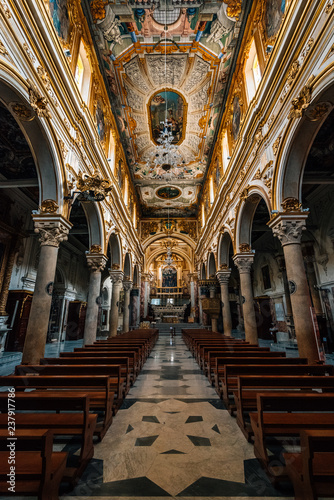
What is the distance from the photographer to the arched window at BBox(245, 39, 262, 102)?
870cm

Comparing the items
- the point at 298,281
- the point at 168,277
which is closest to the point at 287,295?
the point at 298,281

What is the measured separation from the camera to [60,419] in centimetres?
241

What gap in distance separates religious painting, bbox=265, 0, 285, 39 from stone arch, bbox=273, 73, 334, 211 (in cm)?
324

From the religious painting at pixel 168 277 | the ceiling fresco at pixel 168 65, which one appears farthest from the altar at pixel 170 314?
the ceiling fresco at pixel 168 65

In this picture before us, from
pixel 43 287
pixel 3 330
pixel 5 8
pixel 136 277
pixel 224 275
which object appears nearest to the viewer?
pixel 5 8

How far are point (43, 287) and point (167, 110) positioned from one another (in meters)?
11.5

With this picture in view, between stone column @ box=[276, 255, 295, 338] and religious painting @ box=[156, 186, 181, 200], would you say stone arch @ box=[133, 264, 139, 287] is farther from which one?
stone column @ box=[276, 255, 295, 338]

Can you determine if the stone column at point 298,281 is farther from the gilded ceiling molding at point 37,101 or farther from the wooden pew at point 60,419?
the gilded ceiling molding at point 37,101

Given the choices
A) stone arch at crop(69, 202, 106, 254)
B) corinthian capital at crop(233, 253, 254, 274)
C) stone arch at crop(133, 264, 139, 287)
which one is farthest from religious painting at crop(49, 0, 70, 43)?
stone arch at crop(133, 264, 139, 287)

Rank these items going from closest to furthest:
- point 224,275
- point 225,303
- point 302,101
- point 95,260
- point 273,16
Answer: point 302,101 → point 273,16 → point 95,260 → point 225,303 → point 224,275

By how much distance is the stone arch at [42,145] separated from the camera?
477 centimetres

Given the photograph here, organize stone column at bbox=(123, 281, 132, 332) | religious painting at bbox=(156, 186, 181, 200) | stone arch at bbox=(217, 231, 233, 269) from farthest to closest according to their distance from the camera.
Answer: religious painting at bbox=(156, 186, 181, 200), stone column at bbox=(123, 281, 132, 332), stone arch at bbox=(217, 231, 233, 269)

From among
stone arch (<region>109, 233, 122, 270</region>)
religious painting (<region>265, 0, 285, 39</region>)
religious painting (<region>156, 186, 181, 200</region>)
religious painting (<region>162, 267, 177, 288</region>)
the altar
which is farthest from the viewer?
religious painting (<region>162, 267, 177, 288</region>)

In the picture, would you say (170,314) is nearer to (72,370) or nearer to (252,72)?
(252,72)
